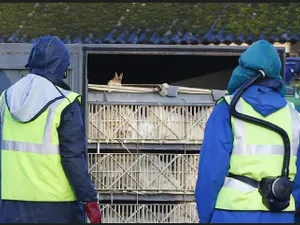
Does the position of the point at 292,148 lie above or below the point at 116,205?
above

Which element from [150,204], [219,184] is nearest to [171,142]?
[150,204]

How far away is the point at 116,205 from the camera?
6.02 meters

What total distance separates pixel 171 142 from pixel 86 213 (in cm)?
151

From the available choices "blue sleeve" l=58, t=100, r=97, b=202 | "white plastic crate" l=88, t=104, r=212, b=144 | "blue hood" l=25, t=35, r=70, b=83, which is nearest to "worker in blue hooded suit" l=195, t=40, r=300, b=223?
"blue sleeve" l=58, t=100, r=97, b=202

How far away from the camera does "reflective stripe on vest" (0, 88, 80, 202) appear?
4.49 metres

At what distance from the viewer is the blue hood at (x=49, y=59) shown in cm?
467

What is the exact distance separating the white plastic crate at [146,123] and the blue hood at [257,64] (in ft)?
5.86

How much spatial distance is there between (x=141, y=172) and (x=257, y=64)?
200 cm

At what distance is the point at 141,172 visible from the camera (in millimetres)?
6000

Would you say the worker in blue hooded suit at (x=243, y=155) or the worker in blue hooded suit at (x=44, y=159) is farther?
the worker in blue hooded suit at (x=44, y=159)

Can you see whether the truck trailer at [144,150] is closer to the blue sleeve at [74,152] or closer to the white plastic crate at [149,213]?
the white plastic crate at [149,213]

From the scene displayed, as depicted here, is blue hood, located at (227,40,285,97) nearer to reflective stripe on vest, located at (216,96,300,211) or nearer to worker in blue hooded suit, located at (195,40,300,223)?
worker in blue hooded suit, located at (195,40,300,223)

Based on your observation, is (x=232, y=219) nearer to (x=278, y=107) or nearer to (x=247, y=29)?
(x=278, y=107)

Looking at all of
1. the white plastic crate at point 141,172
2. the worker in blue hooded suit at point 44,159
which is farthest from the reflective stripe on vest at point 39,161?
the white plastic crate at point 141,172
